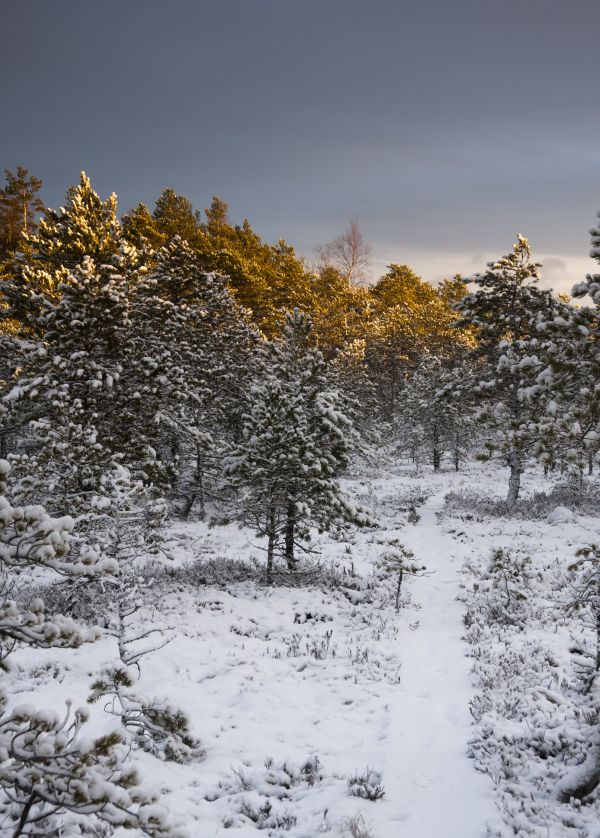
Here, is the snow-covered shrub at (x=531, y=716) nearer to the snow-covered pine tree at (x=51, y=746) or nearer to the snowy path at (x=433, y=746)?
the snowy path at (x=433, y=746)

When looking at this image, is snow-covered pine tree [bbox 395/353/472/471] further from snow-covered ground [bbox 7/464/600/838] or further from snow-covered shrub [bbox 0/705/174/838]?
snow-covered shrub [bbox 0/705/174/838]

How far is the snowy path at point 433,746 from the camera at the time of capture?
5.47m

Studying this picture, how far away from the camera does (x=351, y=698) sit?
8.16 meters

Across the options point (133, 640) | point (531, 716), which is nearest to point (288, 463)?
point (133, 640)

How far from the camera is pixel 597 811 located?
5391mm

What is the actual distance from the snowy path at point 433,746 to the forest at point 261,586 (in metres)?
0.05

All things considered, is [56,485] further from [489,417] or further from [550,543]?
[550,543]

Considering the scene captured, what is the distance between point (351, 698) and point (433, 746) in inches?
65.8

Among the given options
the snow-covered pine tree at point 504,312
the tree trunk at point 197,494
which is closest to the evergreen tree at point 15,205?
the tree trunk at point 197,494

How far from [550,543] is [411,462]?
2736 centimetres

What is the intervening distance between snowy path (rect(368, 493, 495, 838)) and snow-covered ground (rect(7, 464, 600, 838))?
2 cm

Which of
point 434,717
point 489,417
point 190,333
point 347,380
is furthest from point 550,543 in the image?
point 347,380

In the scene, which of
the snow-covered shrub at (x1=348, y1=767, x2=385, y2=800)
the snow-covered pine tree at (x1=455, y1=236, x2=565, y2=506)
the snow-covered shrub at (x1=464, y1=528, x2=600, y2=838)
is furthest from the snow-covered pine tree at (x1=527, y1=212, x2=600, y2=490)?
the snow-covered pine tree at (x1=455, y1=236, x2=565, y2=506)

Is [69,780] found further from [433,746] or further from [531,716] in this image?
[531,716]
